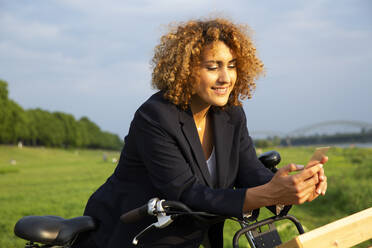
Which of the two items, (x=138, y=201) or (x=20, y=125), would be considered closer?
(x=138, y=201)

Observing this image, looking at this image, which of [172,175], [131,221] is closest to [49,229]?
[131,221]

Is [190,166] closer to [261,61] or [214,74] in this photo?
[214,74]

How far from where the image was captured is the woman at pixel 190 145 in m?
2.33

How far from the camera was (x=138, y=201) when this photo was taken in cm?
251

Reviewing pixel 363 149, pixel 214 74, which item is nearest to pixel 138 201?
pixel 214 74

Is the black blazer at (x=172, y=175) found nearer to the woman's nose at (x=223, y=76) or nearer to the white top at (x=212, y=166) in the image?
the white top at (x=212, y=166)

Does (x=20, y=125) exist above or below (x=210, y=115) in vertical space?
below

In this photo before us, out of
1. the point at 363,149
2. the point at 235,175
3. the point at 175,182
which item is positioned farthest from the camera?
the point at 363,149

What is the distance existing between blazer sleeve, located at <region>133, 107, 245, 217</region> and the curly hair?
10.5 inches

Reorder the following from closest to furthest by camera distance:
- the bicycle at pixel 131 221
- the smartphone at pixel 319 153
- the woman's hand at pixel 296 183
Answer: the smartphone at pixel 319 153 < the woman's hand at pixel 296 183 < the bicycle at pixel 131 221

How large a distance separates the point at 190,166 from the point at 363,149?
1636 centimetres

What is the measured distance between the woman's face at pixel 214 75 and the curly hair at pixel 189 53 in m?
0.04

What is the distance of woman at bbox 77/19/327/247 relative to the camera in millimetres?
2334

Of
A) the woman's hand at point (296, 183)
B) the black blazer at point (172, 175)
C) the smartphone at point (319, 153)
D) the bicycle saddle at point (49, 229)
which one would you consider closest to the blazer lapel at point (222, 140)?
the black blazer at point (172, 175)
